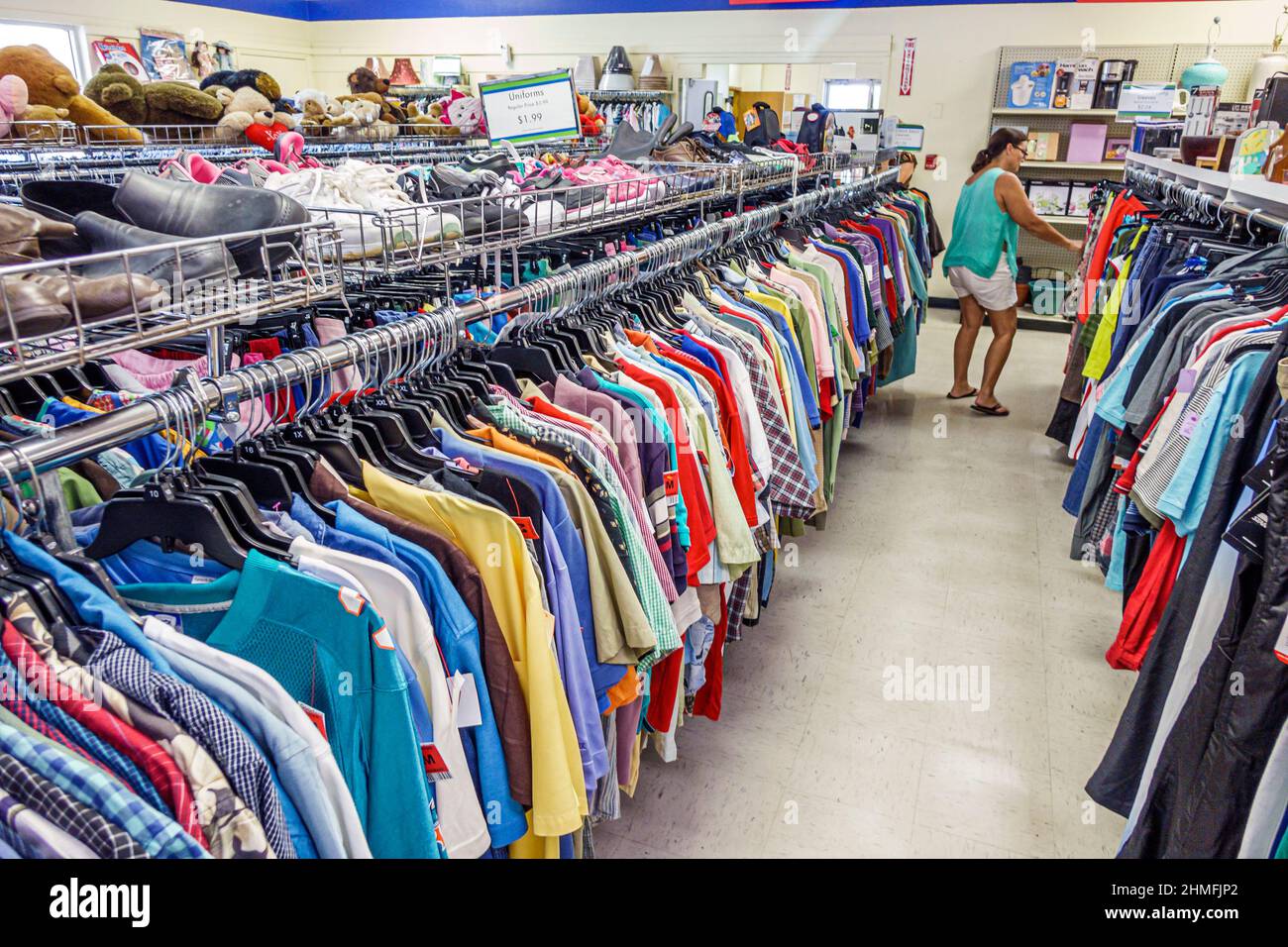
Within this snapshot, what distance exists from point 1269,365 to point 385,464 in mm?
1794

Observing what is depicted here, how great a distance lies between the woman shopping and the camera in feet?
18.5

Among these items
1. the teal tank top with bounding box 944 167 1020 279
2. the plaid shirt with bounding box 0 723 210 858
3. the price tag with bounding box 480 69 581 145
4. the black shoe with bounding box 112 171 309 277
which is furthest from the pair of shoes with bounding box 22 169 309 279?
the teal tank top with bounding box 944 167 1020 279

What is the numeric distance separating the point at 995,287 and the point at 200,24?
1021 centimetres

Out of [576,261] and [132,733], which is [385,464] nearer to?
[132,733]

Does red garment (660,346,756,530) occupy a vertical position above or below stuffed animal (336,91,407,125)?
below

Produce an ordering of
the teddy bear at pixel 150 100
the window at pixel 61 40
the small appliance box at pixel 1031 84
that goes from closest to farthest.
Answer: the teddy bear at pixel 150 100
the small appliance box at pixel 1031 84
the window at pixel 61 40

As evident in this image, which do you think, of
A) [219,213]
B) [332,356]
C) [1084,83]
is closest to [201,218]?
[219,213]

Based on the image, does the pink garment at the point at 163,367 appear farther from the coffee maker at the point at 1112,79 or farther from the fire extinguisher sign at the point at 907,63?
the fire extinguisher sign at the point at 907,63

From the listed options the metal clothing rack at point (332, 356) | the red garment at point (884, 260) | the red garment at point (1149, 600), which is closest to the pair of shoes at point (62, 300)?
the metal clothing rack at point (332, 356)

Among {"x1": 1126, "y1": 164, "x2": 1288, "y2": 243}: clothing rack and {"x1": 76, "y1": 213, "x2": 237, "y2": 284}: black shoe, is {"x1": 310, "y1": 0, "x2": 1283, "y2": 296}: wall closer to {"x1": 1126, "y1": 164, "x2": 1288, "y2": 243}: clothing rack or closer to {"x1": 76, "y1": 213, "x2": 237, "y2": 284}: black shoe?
{"x1": 1126, "y1": 164, "x2": 1288, "y2": 243}: clothing rack

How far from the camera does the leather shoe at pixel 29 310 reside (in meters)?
0.97

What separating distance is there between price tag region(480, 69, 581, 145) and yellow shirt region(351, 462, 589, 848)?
220cm

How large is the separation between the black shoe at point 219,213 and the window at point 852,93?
9.43 metres
